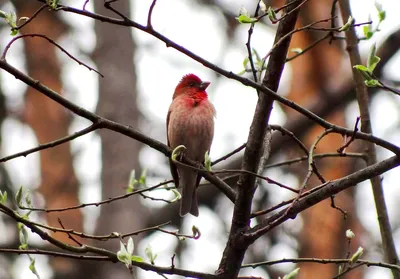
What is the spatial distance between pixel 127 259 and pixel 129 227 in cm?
490

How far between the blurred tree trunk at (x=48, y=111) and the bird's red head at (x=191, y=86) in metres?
3.57

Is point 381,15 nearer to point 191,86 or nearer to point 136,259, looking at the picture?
point 136,259

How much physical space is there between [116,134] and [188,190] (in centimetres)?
287

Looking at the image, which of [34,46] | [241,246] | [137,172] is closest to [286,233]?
[137,172]

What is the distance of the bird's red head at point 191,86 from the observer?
621 cm

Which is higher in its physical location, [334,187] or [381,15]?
[381,15]

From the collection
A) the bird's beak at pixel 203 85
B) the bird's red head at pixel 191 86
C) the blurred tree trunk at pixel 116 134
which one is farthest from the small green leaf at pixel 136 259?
the blurred tree trunk at pixel 116 134

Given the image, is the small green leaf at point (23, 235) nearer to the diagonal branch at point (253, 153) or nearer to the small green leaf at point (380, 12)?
the diagonal branch at point (253, 153)

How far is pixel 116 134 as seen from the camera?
8469 millimetres

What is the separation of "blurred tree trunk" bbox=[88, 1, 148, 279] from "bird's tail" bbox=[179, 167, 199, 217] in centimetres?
163

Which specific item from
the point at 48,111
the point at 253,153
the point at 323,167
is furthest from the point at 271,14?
the point at 48,111

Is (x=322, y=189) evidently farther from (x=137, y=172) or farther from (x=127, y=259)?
(x=137, y=172)

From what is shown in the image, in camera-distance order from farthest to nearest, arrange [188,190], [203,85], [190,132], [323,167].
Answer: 1. [323,167]
2. [203,85]
3. [188,190]
4. [190,132]

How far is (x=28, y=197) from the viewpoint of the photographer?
337 cm
